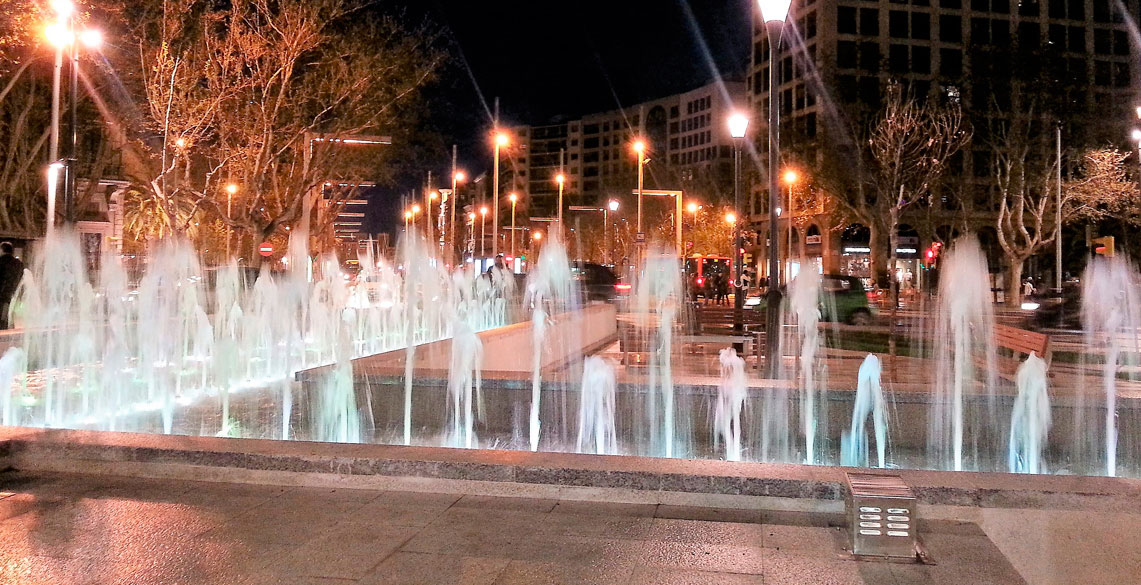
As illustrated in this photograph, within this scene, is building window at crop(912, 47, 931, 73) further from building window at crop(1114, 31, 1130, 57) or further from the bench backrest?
the bench backrest

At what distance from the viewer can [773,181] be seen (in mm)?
11062

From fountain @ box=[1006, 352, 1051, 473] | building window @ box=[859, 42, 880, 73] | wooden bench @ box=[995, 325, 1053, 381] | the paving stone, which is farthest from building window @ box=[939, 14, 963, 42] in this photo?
the paving stone

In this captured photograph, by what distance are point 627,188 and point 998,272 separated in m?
34.0

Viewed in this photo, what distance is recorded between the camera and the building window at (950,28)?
62.3 metres

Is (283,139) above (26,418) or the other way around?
above

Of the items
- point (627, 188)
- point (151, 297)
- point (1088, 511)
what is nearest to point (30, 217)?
point (151, 297)

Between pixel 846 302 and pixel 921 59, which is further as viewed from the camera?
pixel 921 59

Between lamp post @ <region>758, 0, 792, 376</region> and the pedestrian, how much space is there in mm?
12656

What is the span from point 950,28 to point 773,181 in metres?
59.7

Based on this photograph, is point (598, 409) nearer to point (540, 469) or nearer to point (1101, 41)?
point (540, 469)

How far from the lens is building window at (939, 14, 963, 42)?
205 ft

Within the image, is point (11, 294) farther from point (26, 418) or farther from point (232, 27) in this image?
point (232, 27)

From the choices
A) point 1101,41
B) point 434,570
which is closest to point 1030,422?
point 434,570

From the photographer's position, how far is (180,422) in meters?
8.95
